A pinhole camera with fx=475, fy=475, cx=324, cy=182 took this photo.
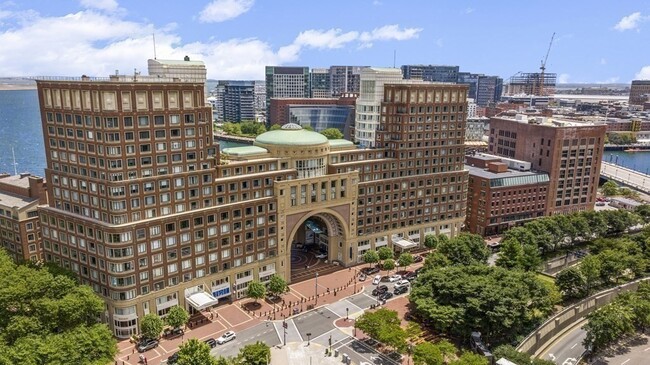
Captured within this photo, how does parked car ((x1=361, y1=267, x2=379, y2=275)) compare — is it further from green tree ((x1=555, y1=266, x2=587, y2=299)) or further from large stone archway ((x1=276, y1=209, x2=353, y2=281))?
green tree ((x1=555, y1=266, x2=587, y2=299))

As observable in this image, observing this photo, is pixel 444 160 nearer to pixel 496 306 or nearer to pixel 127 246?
pixel 496 306

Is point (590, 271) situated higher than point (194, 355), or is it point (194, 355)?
point (194, 355)

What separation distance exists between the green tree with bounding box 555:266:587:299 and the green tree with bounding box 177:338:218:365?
8120 cm

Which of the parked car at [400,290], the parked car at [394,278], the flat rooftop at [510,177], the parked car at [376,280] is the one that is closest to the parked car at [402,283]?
the parked car at [400,290]

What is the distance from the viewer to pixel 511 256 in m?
120

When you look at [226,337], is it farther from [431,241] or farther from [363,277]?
[431,241]

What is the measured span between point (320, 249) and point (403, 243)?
2457 cm

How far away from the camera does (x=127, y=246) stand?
91000 mm

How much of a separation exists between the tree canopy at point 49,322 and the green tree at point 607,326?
86.8 m

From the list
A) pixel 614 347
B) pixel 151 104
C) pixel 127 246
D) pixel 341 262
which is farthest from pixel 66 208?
pixel 614 347

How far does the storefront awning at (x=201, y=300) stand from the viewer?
9845cm

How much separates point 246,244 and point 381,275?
38740 mm

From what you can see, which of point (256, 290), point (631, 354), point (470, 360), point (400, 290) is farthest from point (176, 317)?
point (631, 354)

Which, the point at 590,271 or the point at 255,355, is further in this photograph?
the point at 590,271
